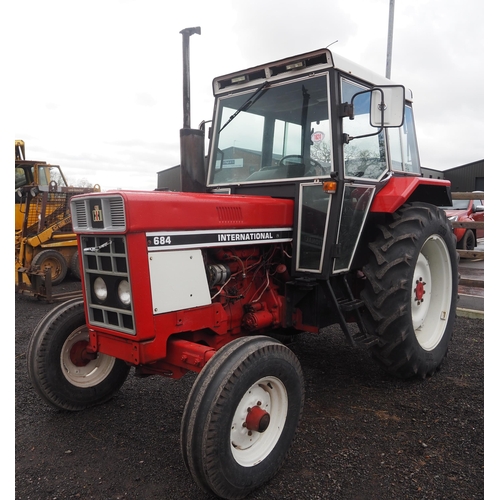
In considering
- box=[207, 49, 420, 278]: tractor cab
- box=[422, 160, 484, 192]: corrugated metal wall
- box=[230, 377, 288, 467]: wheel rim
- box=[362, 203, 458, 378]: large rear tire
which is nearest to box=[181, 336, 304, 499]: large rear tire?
box=[230, 377, 288, 467]: wheel rim

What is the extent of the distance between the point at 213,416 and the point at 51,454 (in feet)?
4.16

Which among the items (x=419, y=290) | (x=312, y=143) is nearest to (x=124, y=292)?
(x=312, y=143)

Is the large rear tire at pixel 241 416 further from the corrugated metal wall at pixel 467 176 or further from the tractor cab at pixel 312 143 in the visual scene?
the corrugated metal wall at pixel 467 176

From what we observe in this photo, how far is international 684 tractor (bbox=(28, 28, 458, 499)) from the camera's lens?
254 cm

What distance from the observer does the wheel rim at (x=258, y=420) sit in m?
2.49

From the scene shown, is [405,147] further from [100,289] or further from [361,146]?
[100,289]

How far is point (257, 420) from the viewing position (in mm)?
2486

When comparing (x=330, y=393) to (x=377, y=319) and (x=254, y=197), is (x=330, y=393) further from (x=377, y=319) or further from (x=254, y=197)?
(x=254, y=197)

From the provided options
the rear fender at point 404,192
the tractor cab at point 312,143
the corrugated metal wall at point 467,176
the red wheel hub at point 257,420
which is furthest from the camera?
the corrugated metal wall at point 467,176

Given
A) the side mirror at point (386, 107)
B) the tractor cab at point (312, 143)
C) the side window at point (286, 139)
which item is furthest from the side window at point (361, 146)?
the side window at point (286, 139)

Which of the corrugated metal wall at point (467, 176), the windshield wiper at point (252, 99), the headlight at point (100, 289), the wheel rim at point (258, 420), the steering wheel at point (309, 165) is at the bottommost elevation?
the wheel rim at point (258, 420)

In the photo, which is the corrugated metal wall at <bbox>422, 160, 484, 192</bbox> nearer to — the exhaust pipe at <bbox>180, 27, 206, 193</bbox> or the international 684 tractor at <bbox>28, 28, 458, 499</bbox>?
the international 684 tractor at <bbox>28, 28, 458, 499</bbox>

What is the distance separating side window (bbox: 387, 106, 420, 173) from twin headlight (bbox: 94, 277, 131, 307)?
258 cm

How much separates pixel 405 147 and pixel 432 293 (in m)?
1.42
